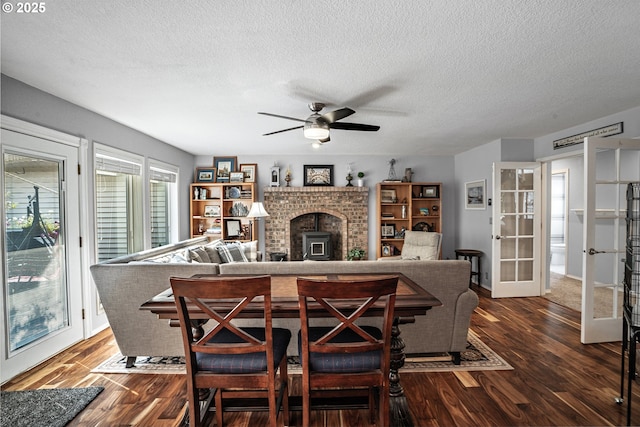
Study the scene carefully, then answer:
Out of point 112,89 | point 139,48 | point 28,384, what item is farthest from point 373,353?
point 112,89

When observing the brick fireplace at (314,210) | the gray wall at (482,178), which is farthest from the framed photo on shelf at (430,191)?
the brick fireplace at (314,210)

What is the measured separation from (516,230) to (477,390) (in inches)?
122

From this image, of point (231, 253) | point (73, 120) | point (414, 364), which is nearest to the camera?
point (414, 364)

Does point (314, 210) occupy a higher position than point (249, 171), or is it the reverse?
point (249, 171)

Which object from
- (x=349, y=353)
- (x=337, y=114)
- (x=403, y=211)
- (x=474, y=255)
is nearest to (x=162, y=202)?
(x=337, y=114)

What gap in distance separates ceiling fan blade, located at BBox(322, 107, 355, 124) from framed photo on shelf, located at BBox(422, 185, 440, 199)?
3.84 meters

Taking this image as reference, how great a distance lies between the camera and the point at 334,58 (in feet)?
7.02

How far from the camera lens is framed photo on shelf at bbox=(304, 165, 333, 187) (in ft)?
20.3

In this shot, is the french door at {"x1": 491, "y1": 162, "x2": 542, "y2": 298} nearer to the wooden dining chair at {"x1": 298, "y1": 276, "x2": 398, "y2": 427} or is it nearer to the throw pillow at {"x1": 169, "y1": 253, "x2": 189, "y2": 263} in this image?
the wooden dining chair at {"x1": 298, "y1": 276, "x2": 398, "y2": 427}

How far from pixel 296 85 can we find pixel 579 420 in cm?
297

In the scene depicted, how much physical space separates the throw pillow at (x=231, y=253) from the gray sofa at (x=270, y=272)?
1549 mm

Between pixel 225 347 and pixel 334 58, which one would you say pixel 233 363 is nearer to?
pixel 225 347

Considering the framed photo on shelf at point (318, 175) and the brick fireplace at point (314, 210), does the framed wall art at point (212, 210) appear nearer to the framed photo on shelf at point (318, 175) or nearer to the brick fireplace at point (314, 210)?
the brick fireplace at point (314, 210)

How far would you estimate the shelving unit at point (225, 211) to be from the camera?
19.5 ft
